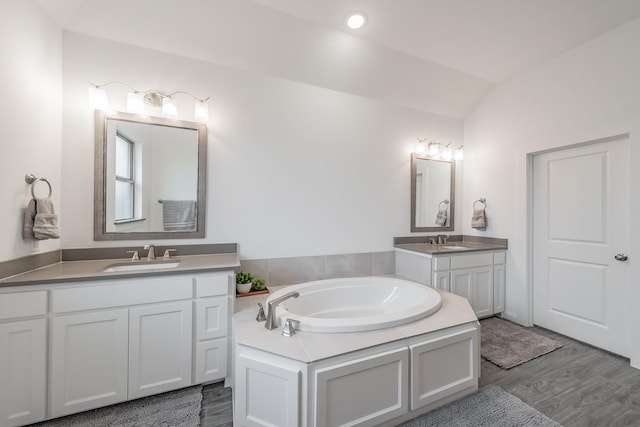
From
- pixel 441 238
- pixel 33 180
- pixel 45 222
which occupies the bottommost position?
pixel 441 238

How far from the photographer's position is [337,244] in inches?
110

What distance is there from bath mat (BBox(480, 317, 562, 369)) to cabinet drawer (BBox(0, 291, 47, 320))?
318 cm

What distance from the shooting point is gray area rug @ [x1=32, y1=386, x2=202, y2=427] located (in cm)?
154

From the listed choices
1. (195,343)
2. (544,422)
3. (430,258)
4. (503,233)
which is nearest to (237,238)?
(195,343)

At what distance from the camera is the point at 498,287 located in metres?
3.05

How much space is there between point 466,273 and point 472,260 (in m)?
0.17

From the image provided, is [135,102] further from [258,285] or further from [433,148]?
[433,148]

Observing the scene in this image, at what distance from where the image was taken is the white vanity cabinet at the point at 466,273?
2674 mm

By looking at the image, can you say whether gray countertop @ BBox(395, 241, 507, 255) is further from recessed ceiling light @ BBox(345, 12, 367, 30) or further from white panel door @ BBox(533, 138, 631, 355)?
recessed ceiling light @ BBox(345, 12, 367, 30)

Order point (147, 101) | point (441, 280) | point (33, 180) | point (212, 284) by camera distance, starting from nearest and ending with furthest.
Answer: point (33, 180) < point (212, 284) < point (147, 101) < point (441, 280)

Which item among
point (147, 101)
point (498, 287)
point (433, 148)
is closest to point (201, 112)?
point (147, 101)

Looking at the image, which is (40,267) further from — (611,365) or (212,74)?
(611,365)

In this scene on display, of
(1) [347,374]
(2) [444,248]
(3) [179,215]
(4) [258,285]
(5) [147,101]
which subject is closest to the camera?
(1) [347,374]

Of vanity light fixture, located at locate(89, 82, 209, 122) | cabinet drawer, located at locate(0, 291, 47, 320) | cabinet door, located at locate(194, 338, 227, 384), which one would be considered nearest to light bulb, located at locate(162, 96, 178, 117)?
vanity light fixture, located at locate(89, 82, 209, 122)
